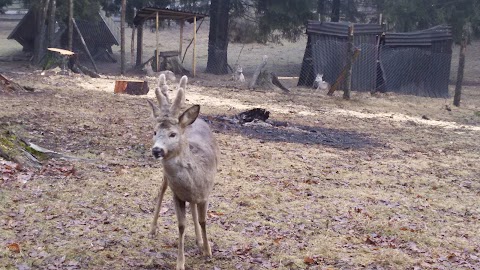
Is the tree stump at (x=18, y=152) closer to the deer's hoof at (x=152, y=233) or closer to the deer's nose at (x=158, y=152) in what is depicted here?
the deer's hoof at (x=152, y=233)

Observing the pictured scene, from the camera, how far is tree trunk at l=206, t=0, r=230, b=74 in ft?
94.6

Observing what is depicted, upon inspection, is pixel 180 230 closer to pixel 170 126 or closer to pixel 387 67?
pixel 170 126

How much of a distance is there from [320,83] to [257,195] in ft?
52.4

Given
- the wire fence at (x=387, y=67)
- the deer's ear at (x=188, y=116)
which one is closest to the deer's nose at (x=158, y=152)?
the deer's ear at (x=188, y=116)

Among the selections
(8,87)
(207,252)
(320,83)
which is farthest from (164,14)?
(207,252)

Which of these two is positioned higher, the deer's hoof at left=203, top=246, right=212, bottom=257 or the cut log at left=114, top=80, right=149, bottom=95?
the cut log at left=114, top=80, right=149, bottom=95

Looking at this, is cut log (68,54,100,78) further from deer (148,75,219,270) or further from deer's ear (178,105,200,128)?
deer's ear (178,105,200,128)

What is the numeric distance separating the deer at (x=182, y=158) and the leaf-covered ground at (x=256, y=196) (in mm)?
435

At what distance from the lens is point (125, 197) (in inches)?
301

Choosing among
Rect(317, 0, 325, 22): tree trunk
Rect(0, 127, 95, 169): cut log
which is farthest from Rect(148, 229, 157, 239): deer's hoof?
Rect(317, 0, 325, 22): tree trunk

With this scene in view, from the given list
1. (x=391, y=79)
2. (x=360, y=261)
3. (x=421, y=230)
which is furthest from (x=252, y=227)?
(x=391, y=79)

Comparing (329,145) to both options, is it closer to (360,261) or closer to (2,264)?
(360,261)

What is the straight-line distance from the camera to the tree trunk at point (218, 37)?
28.8 metres

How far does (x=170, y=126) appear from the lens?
531 cm
